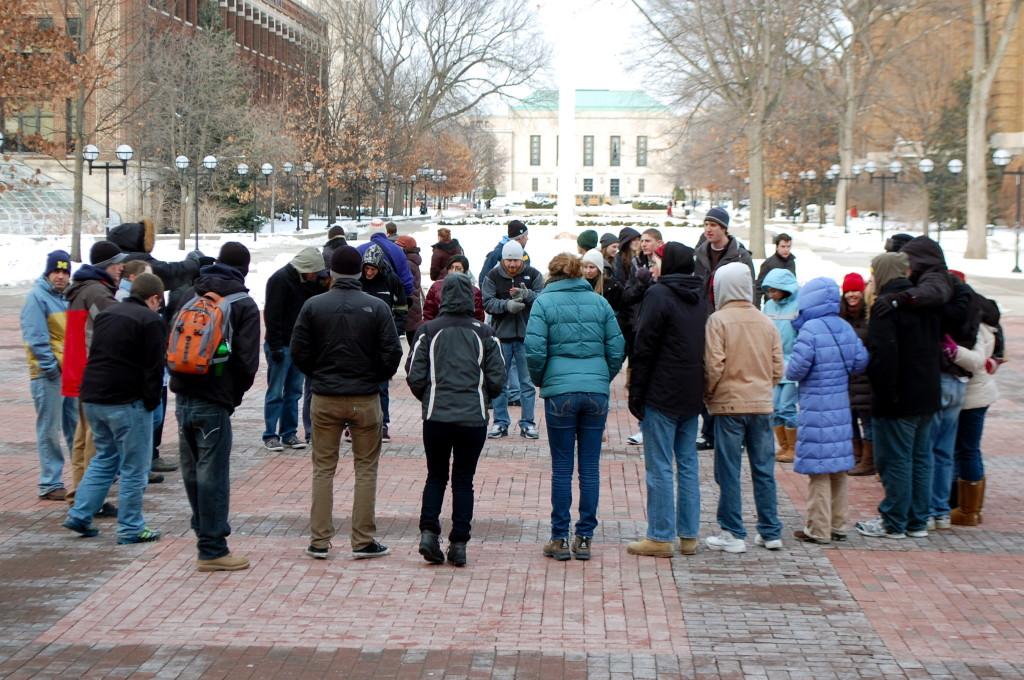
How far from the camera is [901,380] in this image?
8.33 m

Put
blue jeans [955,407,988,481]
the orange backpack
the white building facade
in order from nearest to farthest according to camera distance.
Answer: the orange backpack → blue jeans [955,407,988,481] → the white building facade

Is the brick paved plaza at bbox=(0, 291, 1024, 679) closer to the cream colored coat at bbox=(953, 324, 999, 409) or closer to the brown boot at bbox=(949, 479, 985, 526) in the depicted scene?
the brown boot at bbox=(949, 479, 985, 526)

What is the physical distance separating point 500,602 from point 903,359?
3089 mm

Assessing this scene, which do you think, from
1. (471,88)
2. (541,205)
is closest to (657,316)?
(471,88)

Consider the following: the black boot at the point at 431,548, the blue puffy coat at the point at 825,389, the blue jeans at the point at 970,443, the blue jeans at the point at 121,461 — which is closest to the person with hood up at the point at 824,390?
the blue puffy coat at the point at 825,389

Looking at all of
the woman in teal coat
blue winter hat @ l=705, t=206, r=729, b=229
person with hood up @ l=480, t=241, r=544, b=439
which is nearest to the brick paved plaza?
the woman in teal coat

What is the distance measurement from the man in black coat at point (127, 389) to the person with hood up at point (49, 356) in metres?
1.25

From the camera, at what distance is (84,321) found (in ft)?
29.1

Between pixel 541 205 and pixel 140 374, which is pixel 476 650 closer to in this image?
pixel 140 374

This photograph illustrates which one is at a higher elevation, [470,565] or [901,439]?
[901,439]

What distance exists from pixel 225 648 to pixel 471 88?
219 ft

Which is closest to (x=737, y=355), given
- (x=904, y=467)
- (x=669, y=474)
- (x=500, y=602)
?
(x=669, y=474)

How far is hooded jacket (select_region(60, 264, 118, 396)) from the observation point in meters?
8.83

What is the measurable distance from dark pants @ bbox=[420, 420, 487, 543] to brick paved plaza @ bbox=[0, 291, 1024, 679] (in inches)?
11.0
